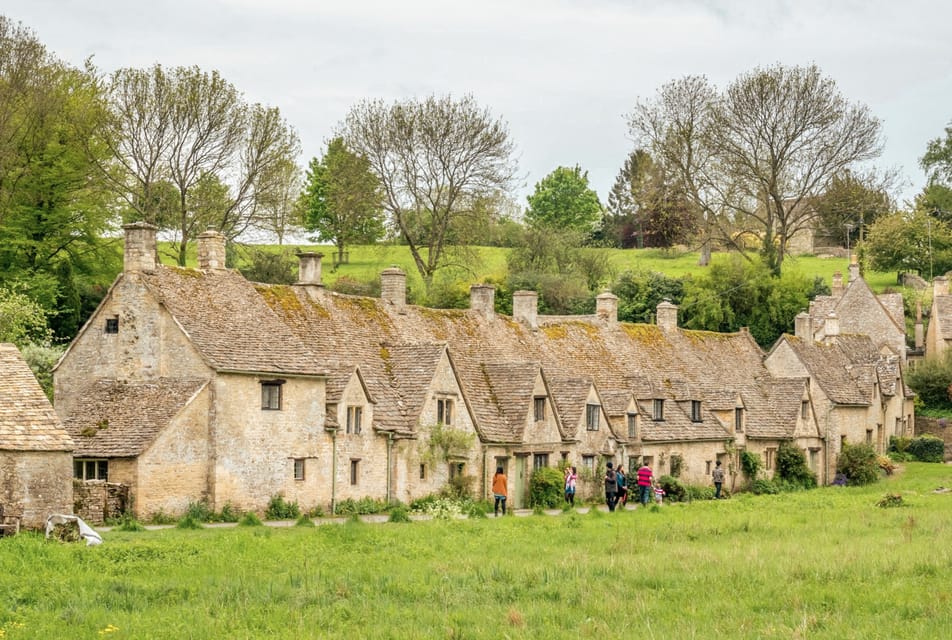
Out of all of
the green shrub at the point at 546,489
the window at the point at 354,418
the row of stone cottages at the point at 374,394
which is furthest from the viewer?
the green shrub at the point at 546,489

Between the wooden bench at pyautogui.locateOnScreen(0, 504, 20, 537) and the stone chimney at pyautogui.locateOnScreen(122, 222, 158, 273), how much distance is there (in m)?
13.6

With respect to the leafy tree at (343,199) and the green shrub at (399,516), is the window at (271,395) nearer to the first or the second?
the green shrub at (399,516)

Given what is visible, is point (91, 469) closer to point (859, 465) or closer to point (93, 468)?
point (93, 468)

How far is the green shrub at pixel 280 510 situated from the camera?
1696 inches

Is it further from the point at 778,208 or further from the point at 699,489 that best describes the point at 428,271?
the point at 699,489

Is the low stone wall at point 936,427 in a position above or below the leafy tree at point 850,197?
below

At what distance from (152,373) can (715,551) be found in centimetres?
1997

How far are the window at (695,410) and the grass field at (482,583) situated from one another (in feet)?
77.9

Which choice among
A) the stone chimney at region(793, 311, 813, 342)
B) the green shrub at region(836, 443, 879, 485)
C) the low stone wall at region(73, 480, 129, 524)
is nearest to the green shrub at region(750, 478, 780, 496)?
the green shrub at region(836, 443, 879, 485)

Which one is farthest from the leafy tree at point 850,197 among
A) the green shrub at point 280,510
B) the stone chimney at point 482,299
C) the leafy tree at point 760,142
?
the green shrub at point 280,510

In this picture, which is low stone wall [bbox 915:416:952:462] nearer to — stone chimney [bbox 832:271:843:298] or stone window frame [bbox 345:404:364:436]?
stone chimney [bbox 832:271:843:298]

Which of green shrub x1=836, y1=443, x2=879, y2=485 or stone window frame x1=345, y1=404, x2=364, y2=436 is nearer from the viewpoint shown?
stone window frame x1=345, y1=404, x2=364, y2=436

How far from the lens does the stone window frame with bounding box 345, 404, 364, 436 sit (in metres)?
46.4

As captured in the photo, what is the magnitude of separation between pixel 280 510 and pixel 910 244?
80.4m
